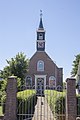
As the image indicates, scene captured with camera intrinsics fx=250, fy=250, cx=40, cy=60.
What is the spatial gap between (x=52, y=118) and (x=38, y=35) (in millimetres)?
35918

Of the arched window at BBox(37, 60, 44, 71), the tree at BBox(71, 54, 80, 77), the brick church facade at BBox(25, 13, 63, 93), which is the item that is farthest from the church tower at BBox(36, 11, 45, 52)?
the tree at BBox(71, 54, 80, 77)

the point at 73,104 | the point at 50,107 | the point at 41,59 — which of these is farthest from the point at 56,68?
the point at 73,104

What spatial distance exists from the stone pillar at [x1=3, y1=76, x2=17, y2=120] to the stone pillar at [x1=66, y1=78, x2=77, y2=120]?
8.43ft

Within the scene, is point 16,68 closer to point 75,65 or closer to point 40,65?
point 40,65

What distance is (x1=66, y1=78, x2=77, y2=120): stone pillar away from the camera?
475 inches

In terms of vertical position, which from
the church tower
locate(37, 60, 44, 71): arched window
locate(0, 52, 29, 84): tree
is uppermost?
the church tower

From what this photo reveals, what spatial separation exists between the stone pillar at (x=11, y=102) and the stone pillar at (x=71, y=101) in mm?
2568

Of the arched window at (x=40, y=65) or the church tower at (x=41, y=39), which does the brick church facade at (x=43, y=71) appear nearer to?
the arched window at (x=40, y=65)

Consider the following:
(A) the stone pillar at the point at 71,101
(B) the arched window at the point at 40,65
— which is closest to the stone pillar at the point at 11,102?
(A) the stone pillar at the point at 71,101

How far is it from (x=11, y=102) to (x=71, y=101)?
2923 mm

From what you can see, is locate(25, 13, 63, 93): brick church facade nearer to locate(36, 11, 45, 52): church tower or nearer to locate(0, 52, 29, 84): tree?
locate(36, 11, 45, 52): church tower

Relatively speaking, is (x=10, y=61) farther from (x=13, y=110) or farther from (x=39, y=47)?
(x=13, y=110)

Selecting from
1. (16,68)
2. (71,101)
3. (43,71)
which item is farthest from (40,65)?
(71,101)

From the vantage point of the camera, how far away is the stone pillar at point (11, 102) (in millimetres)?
12027
